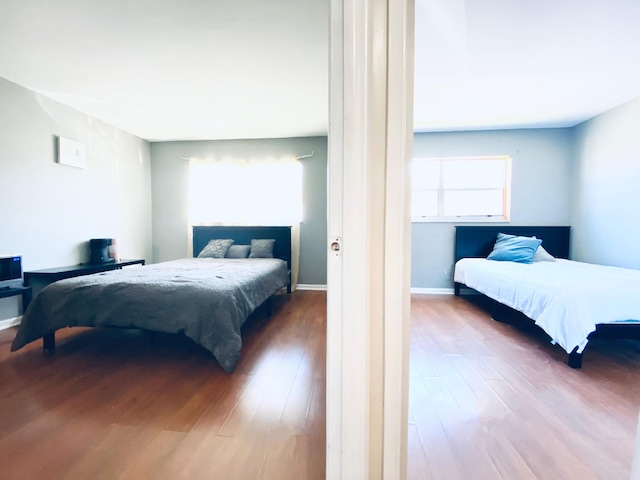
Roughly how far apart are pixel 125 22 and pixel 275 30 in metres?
1.03

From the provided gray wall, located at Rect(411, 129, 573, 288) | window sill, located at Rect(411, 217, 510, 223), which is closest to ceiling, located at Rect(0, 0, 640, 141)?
gray wall, located at Rect(411, 129, 573, 288)

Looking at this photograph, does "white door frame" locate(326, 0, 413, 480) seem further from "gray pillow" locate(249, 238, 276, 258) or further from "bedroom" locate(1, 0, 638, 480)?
"bedroom" locate(1, 0, 638, 480)

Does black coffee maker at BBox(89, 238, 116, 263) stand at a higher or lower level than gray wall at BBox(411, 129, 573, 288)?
lower

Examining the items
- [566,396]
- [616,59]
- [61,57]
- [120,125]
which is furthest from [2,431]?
[616,59]

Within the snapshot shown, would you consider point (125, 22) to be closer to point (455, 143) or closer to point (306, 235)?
point (306, 235)

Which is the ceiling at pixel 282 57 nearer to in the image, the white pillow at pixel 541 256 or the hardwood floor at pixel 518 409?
the white pillow at pixel 541 256

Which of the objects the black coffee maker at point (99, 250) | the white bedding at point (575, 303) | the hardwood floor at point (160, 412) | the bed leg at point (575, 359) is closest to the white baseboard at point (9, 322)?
the hardwood floor at point (160, 412)

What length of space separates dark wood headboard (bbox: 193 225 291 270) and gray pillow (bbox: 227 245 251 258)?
207mm

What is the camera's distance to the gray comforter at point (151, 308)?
6.20ft

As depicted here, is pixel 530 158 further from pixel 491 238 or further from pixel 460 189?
pixel 491 238

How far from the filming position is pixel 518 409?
148cm

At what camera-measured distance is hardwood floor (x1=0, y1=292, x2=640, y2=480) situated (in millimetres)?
1133

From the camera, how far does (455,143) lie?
13.0 feet

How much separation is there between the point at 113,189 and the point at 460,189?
5032 mm
